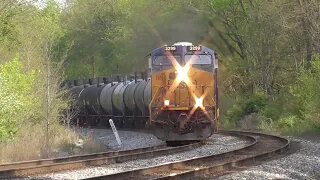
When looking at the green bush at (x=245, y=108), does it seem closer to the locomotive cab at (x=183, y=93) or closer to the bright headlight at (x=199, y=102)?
the locomotive cab at (x=183, y=93)

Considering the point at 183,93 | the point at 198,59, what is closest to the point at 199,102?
the point at 183,93

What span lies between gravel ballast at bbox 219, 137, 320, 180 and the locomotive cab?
4.09m

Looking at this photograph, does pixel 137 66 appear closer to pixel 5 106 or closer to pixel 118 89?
pixel 118 89

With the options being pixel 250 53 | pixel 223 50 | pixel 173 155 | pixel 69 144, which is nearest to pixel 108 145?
pixel 69 144

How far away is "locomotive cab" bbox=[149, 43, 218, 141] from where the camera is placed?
59.3 ft

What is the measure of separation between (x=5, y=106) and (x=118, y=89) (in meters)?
15.0

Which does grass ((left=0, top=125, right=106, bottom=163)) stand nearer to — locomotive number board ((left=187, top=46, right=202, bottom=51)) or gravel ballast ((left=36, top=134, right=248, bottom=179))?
gravel ballast ((left=36, top=134, right=248, bottom=179))

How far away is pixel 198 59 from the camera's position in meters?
18.6

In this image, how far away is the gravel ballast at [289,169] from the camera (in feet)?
34.3

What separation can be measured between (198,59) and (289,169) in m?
7.71

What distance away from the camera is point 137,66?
4544cm

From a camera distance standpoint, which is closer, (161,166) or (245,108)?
(161,166)

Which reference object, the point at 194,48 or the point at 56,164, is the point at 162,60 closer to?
the point at 194,48

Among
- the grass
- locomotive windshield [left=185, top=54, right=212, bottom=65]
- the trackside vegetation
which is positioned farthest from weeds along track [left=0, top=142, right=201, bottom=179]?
the trackside vegetation
